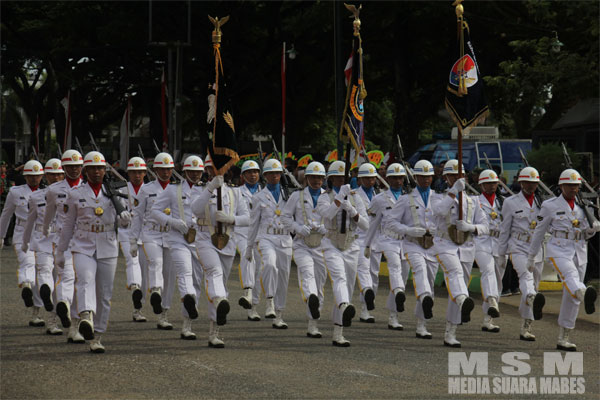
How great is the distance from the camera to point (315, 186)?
13.8 m

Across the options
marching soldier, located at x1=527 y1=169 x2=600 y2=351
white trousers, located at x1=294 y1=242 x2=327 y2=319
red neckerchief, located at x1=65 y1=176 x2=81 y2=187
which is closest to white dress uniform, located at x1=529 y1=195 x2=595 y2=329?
marching soldier, located at x1=527 y1=169 x2=600 y2=351

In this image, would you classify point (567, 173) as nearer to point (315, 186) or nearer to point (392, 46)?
point (315, 186)

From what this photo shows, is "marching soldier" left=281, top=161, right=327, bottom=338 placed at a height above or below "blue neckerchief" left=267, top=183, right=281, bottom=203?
below

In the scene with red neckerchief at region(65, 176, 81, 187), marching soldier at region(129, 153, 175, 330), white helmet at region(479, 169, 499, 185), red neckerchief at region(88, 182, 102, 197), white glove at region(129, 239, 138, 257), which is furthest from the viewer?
white helmet at region(479, 169, 499, 185)

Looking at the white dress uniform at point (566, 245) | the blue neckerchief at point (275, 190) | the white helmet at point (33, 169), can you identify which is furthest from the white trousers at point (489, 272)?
the white helmet at point (33, 169)

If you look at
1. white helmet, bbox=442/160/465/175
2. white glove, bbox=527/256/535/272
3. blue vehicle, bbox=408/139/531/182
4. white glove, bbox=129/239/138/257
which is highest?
blue vehicle, bbox=408/139/531/182

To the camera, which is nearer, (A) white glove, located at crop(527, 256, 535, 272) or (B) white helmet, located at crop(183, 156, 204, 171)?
(A) white glove, located at crop(527, 256, 535, 272)

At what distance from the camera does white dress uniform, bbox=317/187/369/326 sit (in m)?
13.1

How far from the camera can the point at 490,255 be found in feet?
47.2

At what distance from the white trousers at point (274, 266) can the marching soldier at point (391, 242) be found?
106 centimetres

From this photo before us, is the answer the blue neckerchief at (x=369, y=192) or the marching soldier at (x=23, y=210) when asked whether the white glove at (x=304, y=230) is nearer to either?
the blue neckerchief at (x=369, y=192)

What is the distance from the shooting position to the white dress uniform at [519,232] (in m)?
13.9

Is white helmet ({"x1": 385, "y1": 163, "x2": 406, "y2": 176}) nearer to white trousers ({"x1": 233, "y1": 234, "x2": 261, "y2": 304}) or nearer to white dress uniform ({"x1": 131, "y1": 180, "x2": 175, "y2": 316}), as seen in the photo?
white trousers ({"x1": 233, "y1": 234, "x2": 261, "y2": 304})

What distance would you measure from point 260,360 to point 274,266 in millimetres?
3233
